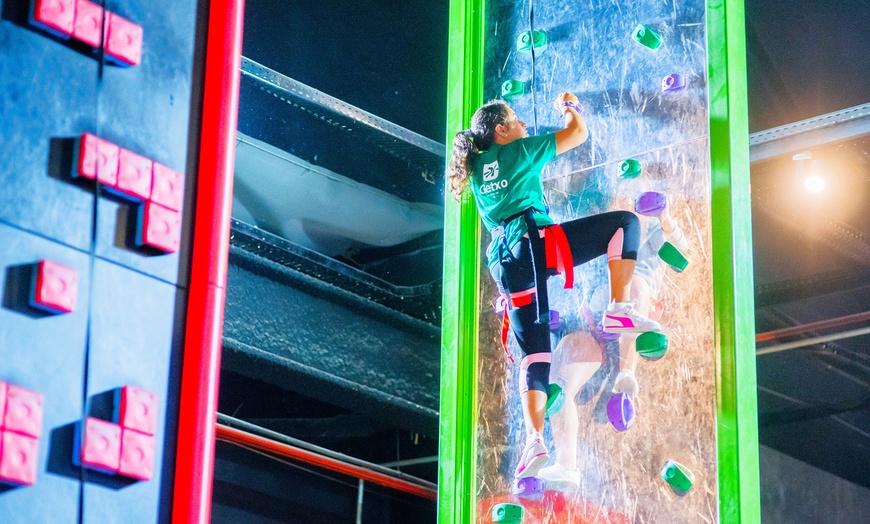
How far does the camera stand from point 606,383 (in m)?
3.95

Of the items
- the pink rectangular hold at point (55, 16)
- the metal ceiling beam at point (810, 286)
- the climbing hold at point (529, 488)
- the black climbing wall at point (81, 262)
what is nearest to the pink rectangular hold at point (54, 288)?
the black climbing wall at point (81, 262)

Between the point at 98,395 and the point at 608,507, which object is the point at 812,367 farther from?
the point at 98,395

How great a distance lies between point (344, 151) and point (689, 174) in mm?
2632

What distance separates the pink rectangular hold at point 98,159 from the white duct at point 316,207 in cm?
Answer: 296

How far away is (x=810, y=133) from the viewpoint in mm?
5406

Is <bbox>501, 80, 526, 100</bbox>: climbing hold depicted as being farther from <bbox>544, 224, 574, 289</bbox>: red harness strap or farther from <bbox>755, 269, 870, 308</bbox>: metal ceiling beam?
<bbox>755, 269, 870, 308</bbox>: metal ceiling beam

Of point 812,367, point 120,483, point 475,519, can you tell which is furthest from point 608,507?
point 812,367

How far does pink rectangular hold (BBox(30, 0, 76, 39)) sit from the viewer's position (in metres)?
3.00

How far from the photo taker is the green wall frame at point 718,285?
3566 millimetres

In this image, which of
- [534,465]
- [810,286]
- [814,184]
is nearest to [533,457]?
[534,465]

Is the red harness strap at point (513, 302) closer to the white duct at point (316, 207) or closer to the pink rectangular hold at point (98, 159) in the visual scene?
the pink rectangular hold at point (98, 159)

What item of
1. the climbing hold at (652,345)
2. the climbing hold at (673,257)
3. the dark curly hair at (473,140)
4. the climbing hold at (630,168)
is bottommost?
the climbing hold at (652,345)

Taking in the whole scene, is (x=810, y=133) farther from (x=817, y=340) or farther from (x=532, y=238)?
(x=817, y=340)

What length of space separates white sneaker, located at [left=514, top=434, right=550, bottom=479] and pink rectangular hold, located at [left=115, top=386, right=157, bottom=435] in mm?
1433
